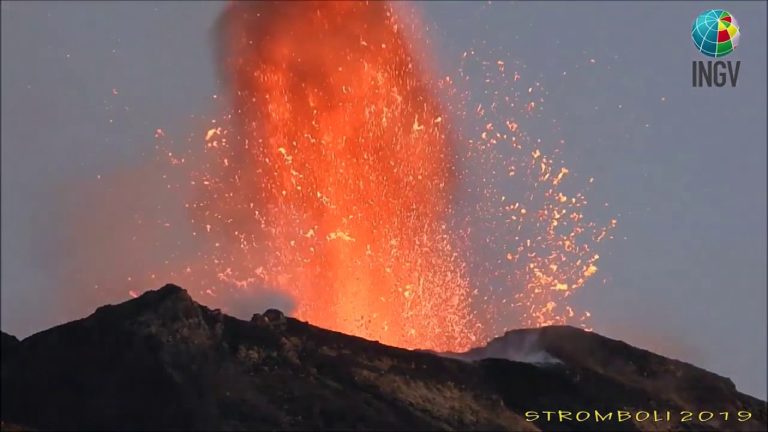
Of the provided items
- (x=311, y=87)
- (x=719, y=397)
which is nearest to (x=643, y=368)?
(x=719, y=397)

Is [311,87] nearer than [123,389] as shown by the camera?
No

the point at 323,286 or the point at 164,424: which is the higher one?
the point at 323,286

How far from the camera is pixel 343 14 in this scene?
56.9m

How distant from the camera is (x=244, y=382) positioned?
2369 cm

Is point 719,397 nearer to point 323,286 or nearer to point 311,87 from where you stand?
point 323,286

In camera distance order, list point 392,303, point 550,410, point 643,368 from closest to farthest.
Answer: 1. point 550,410
2. point 643,368
3. point 392,303

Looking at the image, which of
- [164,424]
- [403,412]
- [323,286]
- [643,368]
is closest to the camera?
[164,424]

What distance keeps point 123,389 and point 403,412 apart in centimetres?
744

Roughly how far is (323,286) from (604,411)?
29019mm

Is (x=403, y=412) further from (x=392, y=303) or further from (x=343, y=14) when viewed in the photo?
(x=343, y=14)

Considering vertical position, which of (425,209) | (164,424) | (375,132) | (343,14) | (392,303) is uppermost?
(343,14)

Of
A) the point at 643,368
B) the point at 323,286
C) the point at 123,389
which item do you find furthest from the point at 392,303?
the point at 123,389

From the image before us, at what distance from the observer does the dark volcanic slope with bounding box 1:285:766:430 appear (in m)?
23.0

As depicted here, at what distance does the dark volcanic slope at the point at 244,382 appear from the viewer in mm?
22953
